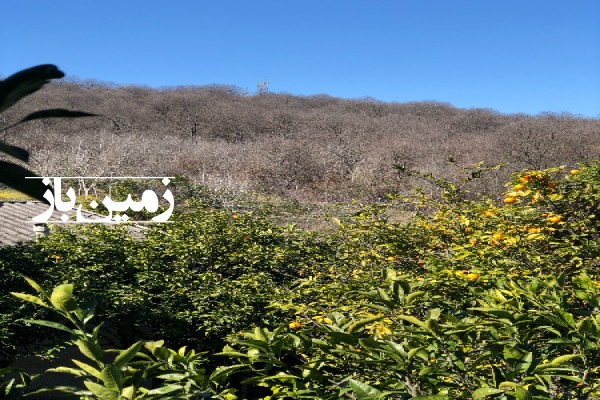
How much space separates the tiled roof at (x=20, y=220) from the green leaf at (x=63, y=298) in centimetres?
818

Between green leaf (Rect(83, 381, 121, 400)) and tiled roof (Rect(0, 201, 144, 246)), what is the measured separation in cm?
820

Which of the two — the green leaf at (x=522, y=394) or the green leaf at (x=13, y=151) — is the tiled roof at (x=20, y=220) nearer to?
the green leaf at (x=13, y=151)

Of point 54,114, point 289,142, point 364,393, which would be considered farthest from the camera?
point 289,142

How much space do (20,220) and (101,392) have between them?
11.7 m

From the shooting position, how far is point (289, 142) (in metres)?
29.2

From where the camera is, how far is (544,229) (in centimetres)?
493

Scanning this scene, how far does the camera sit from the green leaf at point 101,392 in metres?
1.26

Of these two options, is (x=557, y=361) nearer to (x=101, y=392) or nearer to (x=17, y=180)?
(x=101, y=392)

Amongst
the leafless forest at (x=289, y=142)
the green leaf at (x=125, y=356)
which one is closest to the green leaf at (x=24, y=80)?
the green leaf at (x=125, y=356)

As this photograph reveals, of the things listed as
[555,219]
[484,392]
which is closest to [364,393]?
[484,392]

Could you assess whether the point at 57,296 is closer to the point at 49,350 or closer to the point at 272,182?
the point at 49,350

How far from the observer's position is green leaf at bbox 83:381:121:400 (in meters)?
1.26

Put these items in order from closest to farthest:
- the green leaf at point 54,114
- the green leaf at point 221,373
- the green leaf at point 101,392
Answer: the green leaf at point 101,392 < the green leaf at point 221,373 < the green leaf at point 54,114

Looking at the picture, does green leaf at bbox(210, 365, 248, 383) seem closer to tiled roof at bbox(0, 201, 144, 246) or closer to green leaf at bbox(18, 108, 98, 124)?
green leaf at bbox(18, 108, 98, 124)
